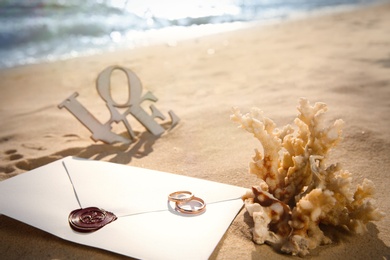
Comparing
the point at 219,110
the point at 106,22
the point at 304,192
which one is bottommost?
the point at 219,110

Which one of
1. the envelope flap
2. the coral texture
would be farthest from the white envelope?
the coral texture

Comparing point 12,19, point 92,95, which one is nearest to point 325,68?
point 92,95

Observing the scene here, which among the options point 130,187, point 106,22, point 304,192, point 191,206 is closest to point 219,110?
point 130,187

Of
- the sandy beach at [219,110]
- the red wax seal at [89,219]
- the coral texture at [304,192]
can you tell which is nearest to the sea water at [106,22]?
the sandy beach at [219,110]

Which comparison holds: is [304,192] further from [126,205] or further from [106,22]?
[106,22]

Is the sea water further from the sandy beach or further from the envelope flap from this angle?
the envelope flap

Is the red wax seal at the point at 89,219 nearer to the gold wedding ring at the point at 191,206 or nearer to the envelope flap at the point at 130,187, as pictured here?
the envelope flap at the point at 130,187

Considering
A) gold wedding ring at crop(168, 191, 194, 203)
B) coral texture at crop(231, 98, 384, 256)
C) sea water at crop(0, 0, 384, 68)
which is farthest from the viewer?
sea water at crop(0, 0, 384, 68)
